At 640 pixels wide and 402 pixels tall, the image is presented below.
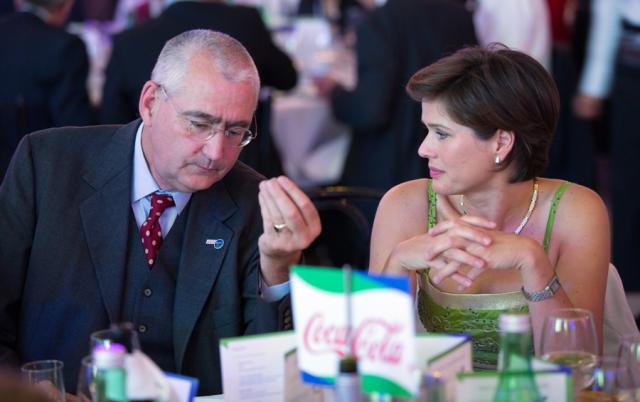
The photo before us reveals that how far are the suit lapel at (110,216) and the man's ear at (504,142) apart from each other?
88 cm

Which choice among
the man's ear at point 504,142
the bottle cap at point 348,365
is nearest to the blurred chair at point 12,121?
the man's ear at point 504,142

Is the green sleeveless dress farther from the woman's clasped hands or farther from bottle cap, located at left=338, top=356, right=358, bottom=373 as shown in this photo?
bottle cap, located at left=338, top=356, right=358, bottom=373

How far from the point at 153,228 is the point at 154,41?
200cm

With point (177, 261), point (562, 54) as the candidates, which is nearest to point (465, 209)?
point (177, 261)

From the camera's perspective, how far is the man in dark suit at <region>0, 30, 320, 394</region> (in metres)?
2.52

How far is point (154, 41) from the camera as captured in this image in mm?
4500

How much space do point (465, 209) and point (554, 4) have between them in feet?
11.9

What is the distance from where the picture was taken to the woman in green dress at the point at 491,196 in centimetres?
263

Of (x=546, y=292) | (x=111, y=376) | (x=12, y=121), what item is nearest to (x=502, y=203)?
(x=546, y=292)

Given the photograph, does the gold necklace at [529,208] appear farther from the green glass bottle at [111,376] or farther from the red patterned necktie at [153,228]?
the green glass bottle at [111,376]

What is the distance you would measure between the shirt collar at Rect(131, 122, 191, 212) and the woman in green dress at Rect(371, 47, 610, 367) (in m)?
0.49

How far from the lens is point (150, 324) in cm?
258

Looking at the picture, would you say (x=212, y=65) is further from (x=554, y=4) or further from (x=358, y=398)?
(x=554, y=4)

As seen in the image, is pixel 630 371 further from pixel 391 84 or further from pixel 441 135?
pixel 391 84
